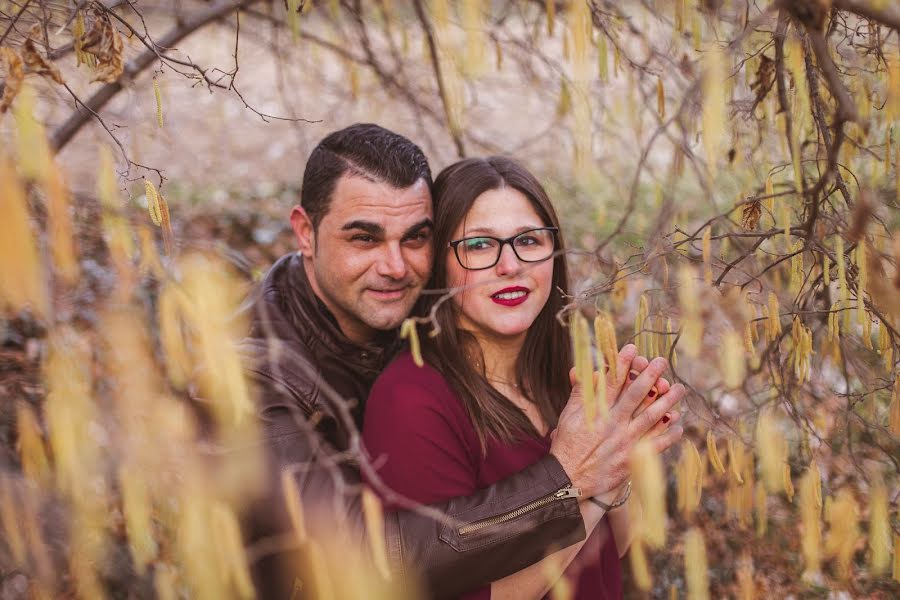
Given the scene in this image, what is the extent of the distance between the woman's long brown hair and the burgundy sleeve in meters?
0.07

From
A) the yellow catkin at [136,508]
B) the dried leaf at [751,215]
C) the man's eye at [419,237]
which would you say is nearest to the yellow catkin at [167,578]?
the yellow catkin at [136,508]

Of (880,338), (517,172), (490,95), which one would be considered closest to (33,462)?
A: (517,172)

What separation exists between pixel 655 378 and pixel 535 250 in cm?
41

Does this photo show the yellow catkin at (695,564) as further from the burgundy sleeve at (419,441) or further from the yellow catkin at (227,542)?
the yellow catkin at (227,542)

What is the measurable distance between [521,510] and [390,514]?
0.86ft

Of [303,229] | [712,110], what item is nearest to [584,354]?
[712,110]

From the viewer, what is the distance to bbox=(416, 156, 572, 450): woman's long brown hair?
1.71 metres

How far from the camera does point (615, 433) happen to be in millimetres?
1545

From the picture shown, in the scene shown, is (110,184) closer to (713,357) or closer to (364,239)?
(364,239)

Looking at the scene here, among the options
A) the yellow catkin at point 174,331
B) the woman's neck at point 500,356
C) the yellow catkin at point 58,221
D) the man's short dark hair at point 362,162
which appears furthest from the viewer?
the man's short dark hair at point 362,162

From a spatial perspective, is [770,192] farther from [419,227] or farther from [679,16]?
[419,227]

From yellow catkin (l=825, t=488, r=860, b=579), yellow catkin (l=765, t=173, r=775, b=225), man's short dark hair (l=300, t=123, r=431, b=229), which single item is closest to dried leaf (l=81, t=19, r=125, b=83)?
man's short dark hair (l=300, t=123, r=431, b=229)

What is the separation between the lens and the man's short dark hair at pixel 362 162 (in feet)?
6.28

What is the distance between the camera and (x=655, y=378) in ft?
5.02
